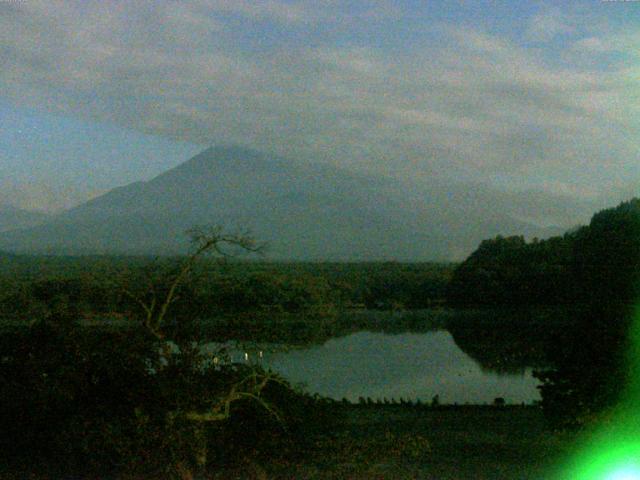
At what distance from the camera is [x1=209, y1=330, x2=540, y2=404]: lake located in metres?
13.5

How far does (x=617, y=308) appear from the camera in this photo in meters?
8.52

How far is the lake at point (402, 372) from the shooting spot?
13.5 metres

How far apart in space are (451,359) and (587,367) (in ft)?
24.3

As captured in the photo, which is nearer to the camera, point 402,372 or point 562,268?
point 402,372

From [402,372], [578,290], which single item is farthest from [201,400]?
[578,290]

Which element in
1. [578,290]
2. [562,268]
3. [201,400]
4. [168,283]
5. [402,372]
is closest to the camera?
[201,400]

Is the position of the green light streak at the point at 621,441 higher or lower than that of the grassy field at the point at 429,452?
higher

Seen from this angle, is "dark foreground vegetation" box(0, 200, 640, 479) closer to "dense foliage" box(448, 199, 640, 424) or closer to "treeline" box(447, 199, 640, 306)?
"dense foliage" box(448, 199, 640, 424)

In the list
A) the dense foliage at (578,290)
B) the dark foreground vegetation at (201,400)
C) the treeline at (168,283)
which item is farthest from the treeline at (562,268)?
the treeline at (168,283)

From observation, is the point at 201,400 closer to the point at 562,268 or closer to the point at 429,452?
the point at 429,452

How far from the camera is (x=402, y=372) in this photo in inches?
589

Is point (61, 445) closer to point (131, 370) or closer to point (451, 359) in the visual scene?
point (131, 370)

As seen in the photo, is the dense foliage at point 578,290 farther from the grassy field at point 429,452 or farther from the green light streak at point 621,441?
the grassy field at point 429,452

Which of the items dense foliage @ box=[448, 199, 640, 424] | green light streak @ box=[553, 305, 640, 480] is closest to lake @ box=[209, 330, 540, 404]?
dense foliage @ box=[448, 199, 640, 424]
